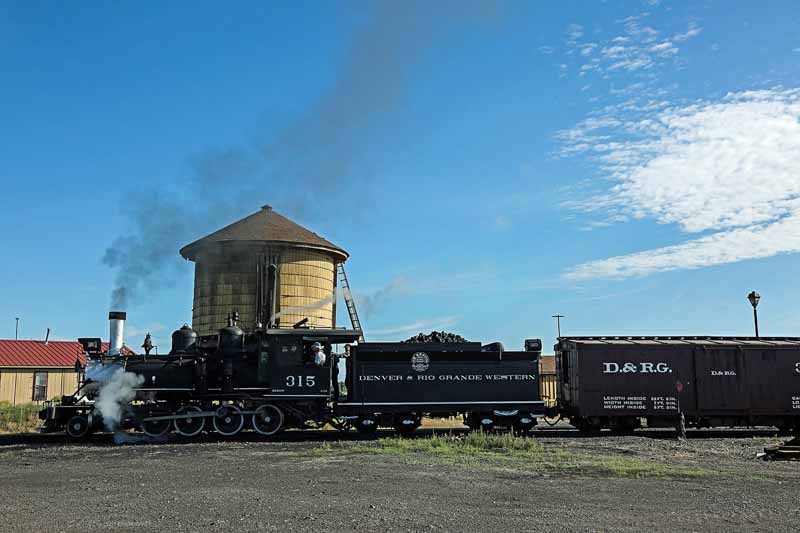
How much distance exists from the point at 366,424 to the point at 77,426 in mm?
7963

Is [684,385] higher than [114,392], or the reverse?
[684,385]

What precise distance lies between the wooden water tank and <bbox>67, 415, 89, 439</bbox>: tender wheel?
1069 centimetres

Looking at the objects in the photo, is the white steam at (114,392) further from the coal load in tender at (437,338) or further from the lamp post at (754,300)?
the lamp post at (754,300)

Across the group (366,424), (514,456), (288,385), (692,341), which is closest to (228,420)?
(288,385)

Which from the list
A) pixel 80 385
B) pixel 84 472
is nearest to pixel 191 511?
pixel 84 472

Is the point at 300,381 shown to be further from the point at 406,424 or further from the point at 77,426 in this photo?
the point at 77,426

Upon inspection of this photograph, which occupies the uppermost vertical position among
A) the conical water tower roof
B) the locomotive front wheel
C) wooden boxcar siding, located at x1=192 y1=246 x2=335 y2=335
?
the conical water tower roof

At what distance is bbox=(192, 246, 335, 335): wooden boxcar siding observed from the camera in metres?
30.2

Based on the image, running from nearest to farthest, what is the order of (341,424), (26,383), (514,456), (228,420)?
Result: (514,456)
(228,420)
(341,424)
(26,383)

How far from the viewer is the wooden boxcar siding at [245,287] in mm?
30172

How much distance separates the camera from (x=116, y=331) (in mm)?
20016

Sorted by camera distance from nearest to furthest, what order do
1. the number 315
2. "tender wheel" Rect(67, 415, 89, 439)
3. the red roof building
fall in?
"tender wheel" Rect(67, 415, 89, 439)
the number 315
the red roof building

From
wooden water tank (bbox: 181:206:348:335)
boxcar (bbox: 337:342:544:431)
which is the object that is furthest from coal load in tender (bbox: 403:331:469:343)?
wooden water tank (bbox: 181:206:348:335)

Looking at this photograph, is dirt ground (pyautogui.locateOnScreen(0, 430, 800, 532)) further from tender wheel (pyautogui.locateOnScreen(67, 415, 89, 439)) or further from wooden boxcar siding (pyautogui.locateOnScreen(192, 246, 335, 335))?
wooden boxcar siding (pyautogui.locateOnScreen(192, 246, 335, 335))
